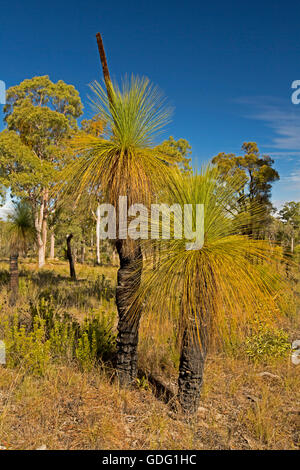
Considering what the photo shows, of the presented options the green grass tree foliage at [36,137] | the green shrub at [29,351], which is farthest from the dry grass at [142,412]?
the green grass tree foliage at [36,137]

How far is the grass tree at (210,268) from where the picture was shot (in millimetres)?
2486

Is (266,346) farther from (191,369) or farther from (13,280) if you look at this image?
(13,280)

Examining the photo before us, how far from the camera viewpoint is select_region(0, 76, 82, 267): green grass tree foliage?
17.1 m

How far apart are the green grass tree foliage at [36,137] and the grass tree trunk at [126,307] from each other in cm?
1329

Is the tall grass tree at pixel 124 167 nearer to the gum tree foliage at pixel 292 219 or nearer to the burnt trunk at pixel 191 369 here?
the burnt trunk at pixel 191 369

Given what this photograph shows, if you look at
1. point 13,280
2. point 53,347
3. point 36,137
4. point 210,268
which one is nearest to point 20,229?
point 13,280

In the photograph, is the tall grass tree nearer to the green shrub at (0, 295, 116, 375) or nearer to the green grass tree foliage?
the green shrub at (0, 295, 116, 375)

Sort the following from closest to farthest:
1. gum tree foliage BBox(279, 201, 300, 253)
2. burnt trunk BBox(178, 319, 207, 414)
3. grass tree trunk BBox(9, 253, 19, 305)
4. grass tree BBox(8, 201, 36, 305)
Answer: burnt trunk BBox(178, 319, 207, 414), grass tree trunk BBox(9, 253, 19, 305), grass tree BBox(8, 201, 36, 305), gum tree foliage BBox(279, 201, 300, 253)

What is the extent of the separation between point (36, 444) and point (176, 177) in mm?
2669

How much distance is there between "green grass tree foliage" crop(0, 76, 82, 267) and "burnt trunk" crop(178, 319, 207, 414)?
1413cm

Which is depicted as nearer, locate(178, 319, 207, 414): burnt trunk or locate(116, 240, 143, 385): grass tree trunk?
locate(178, 319, 207, 414): burnt trunk

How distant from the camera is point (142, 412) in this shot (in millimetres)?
3178

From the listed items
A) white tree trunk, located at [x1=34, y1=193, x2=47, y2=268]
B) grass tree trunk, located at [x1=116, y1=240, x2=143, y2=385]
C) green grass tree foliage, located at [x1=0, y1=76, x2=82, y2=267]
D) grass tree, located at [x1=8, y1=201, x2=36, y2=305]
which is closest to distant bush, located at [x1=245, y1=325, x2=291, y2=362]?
grass tree trunk, located at [x1=116, y1=240, x2=143, y2=385]
